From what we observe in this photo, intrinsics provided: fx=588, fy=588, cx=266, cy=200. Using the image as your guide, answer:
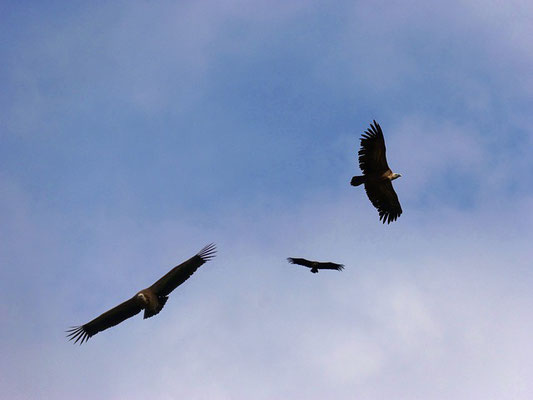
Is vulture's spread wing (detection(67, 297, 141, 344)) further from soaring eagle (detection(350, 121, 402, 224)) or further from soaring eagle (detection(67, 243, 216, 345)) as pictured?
soaring eagle (detection(350, 121, 402, 224))

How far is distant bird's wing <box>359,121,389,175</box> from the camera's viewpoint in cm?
1925

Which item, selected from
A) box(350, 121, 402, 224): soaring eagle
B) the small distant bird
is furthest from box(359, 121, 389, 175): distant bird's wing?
the small distant bird

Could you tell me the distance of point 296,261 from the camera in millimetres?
19094

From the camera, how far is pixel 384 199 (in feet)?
68.7

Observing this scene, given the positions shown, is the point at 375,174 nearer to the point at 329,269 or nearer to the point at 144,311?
the point at 329,269

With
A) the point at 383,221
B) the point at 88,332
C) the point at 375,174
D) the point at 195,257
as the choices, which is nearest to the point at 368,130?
the point at 375,174

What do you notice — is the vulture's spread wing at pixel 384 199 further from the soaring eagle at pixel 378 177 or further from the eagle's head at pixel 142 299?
the eagle's head at pixel 142 299

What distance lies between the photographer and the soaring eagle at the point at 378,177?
1927cm

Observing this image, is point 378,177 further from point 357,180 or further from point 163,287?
point 163,287

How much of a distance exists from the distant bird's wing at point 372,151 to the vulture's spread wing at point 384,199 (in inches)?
31.5

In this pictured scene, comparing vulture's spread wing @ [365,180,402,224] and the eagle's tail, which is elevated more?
vulture's spread wing @ [365,180,402,224]

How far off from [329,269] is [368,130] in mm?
4740

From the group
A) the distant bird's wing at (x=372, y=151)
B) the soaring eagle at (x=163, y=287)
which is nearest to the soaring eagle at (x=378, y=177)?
the distant bird's wing at (x=372, y=151)

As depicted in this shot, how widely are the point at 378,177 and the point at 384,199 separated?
143cm
